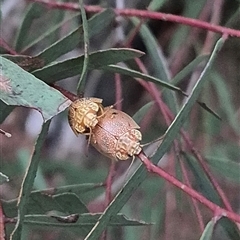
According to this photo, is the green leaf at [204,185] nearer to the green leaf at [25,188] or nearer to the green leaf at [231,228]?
the green leaf at [231,228]

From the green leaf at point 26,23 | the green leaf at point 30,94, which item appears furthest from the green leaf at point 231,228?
the green leaf at point 26,23

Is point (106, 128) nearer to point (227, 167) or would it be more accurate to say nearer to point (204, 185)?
point (204, 185)

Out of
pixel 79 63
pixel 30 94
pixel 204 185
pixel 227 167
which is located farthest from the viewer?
pixel 227 167

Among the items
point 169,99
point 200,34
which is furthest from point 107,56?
point 200,34

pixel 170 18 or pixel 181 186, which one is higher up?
pixel 170 18

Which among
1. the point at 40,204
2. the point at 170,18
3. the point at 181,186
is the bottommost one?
the point at 40,204

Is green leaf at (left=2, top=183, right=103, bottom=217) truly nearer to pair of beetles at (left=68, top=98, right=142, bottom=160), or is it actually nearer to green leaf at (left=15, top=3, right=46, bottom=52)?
pair of beetles at (left=68, top=98, right=142, bottom=160)

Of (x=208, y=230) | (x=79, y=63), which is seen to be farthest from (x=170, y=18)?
(x=208, y=230)
